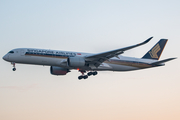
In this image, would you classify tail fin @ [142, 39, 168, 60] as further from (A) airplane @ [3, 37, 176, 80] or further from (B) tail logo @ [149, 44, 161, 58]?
(A) airplane @ [3, 37, 176, 80]

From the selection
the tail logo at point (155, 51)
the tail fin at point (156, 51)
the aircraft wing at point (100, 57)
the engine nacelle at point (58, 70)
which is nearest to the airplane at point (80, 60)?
the aircraft wing at point (100, 57)

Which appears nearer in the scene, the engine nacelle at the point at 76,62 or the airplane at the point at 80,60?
the engine nacelle at the point at 76,62

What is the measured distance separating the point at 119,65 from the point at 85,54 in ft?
19.6

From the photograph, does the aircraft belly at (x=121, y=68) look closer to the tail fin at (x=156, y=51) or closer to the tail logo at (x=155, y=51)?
the tail fin at (x=156, y=51)

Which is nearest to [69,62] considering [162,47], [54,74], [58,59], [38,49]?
[58,59]

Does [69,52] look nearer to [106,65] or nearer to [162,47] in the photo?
[106,65]

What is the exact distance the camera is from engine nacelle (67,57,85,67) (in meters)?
43.4

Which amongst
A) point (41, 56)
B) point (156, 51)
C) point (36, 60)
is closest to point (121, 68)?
point (156, 51)

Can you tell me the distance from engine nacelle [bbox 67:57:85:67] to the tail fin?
14477 mm

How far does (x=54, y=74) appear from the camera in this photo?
5103 cm

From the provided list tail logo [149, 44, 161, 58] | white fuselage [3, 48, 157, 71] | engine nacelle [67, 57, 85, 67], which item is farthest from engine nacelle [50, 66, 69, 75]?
tail logo [149, 44, 161, 58]

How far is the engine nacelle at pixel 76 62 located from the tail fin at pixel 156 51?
14.5 m

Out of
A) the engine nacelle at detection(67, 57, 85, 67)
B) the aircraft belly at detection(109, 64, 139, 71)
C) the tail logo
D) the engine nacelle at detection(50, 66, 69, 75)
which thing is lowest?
the engine nacelle at detection(50, 66, 69, 75)

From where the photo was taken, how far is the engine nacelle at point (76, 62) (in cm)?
4338
